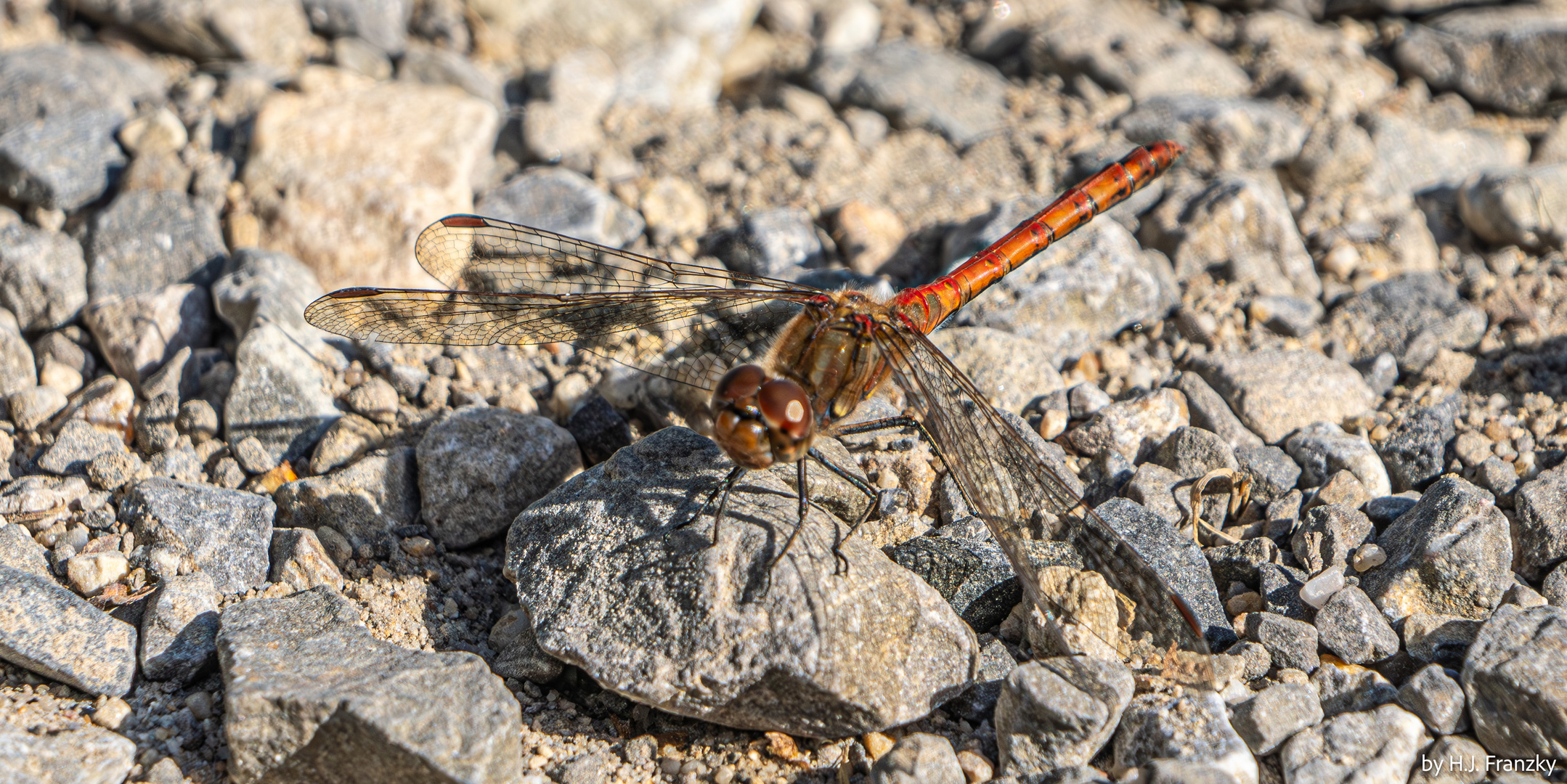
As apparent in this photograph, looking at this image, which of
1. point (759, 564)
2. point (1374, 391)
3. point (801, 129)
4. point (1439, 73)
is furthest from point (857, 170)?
point (1439, 73)

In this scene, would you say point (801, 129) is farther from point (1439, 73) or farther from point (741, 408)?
point (1439, 73)

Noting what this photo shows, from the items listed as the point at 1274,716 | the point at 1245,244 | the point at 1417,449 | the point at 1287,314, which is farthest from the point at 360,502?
the point at 1245,244

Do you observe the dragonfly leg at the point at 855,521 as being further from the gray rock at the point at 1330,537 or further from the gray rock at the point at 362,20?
the gray rock at the point at 362,20

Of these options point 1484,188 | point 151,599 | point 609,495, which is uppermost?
point 1484,188

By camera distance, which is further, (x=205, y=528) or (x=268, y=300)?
(x=268, y=300)

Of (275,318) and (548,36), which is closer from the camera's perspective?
(275,318)

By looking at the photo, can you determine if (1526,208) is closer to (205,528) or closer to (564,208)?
(564,208)

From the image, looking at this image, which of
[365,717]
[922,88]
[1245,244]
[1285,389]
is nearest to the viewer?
[365,717]
